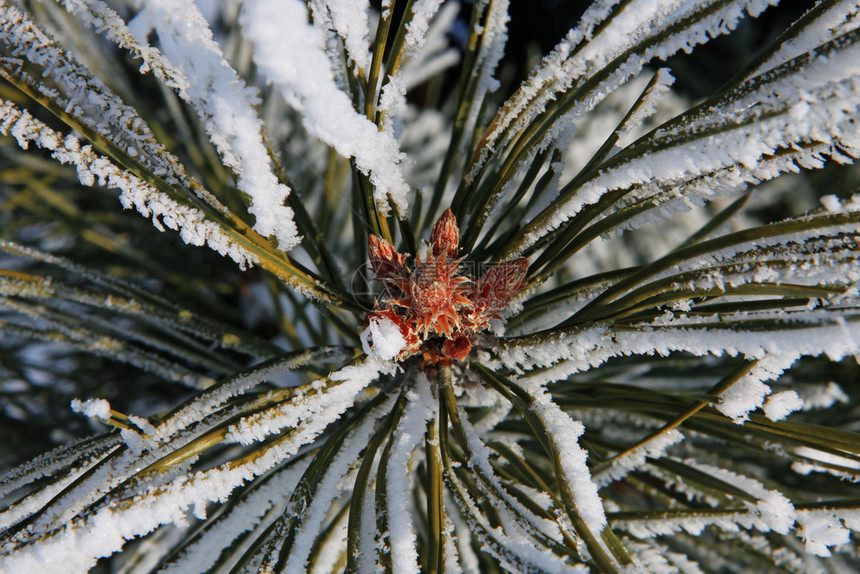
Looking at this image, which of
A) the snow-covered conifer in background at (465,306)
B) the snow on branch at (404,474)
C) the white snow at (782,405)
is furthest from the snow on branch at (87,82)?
the white snow at (782,405)

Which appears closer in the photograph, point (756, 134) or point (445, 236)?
point (756, 134)

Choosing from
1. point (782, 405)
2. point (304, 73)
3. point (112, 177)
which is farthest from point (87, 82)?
point (782, 405)

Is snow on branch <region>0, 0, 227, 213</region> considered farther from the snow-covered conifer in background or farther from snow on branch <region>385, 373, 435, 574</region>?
snow on branch <region>385, 373, 435, 574</region>

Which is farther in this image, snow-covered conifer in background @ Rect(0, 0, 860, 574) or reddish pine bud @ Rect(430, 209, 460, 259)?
reddish pine bud @ Rect(430, 209, 460, 259)

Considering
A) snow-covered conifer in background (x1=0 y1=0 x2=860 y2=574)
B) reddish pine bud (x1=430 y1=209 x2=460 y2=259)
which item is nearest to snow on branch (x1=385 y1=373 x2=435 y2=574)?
snow-covered conifer in background (x1=0 y1=0 x2=860 y2=574)

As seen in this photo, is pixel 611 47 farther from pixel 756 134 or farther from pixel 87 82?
pixel 87 82
